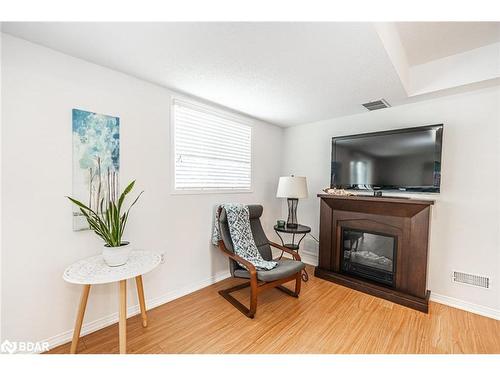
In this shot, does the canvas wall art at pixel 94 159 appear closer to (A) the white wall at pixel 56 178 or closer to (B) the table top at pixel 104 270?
(A) the white wall at pixel 56 178

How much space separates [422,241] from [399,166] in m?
0.85

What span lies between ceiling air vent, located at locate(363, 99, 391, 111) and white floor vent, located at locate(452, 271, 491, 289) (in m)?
2.04

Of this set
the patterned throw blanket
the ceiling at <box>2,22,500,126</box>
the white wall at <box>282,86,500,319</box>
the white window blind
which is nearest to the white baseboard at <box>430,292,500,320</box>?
the white wall at <box>282,86,500,319</box>

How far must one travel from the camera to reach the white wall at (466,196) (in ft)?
7.00

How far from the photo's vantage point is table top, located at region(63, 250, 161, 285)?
54.2 inches

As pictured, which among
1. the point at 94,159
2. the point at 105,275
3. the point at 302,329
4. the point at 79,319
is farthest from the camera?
the point at 302,329

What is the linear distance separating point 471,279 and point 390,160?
1.46 metres

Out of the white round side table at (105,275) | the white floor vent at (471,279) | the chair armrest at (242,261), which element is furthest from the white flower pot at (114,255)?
the white floor vent at (471,279)

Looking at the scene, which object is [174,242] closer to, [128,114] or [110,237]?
[110,237]

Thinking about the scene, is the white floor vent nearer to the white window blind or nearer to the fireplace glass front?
the fireplace glass front

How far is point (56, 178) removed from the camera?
163 cm

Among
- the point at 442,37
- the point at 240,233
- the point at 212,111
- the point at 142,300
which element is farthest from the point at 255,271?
the point at 442,37

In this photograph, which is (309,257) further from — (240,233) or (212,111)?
(212,111)

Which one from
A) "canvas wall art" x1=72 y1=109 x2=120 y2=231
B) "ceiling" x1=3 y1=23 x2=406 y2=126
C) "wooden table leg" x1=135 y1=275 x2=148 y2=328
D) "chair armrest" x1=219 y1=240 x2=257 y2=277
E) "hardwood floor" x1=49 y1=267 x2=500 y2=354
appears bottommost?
"hardwood floor" x1=49 y1=267 x2=500 y2=354
